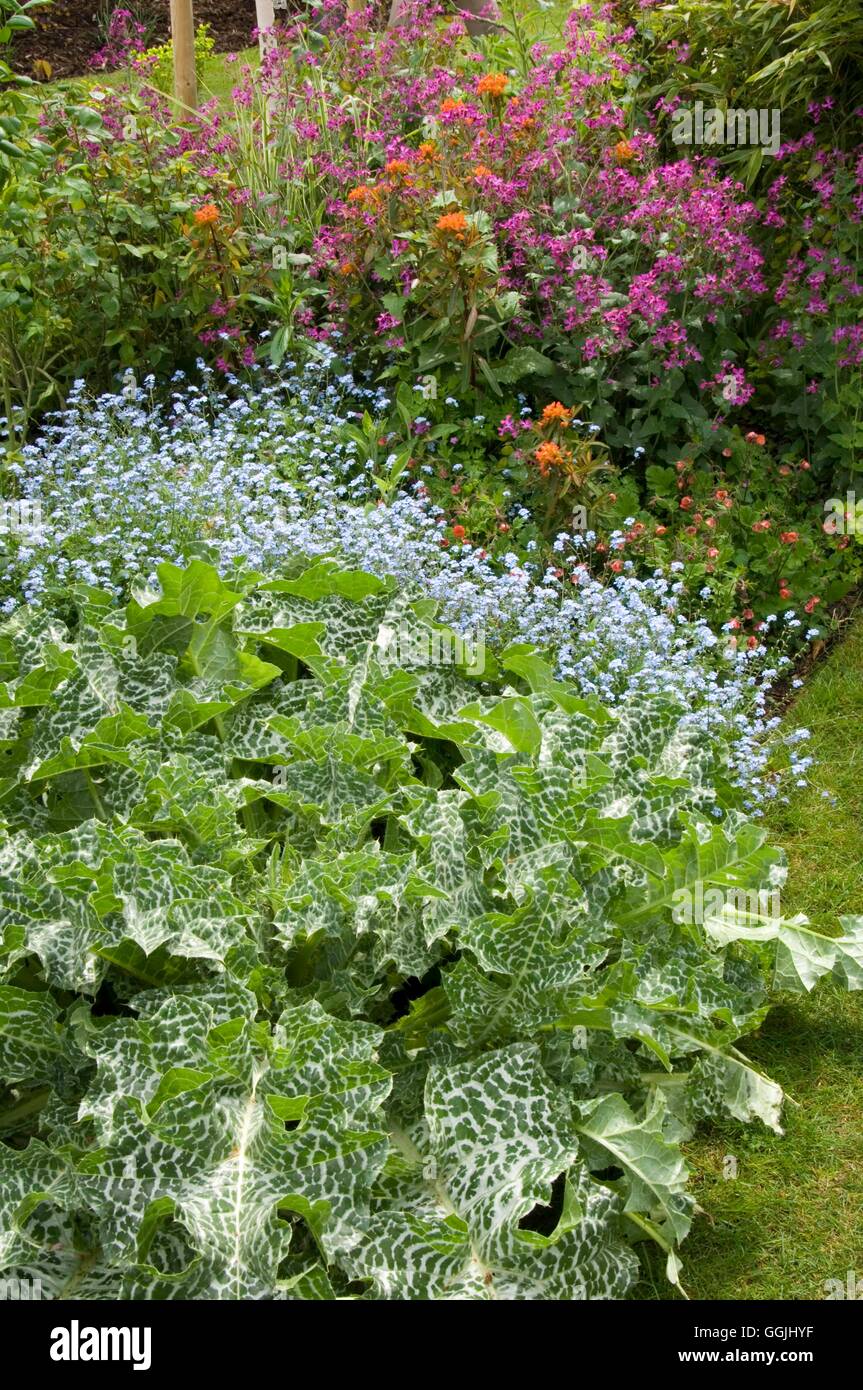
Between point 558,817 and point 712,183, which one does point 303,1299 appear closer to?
point 558,817

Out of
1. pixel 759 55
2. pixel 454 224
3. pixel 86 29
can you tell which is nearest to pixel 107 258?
pixel 454 224

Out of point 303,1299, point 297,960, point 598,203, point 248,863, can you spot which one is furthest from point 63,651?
point 598,203

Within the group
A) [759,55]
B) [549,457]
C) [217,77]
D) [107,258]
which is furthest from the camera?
[217,77]

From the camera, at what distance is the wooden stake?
618cm

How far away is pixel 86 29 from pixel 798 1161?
11365 millimetres

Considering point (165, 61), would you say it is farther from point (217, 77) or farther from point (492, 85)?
point (492, 85)

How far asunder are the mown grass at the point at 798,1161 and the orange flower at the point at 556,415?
5.29 feet

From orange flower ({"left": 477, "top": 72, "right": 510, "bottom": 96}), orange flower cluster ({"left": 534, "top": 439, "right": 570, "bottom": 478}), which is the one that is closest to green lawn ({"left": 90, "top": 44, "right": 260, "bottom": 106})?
orange flower ({"left": 477, "top": 72, "right": 510, "bottom": 96})

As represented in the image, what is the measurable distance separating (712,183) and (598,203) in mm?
411

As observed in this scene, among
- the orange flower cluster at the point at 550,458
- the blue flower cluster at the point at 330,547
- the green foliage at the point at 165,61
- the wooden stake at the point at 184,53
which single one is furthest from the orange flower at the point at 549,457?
the green foliage at the point at 165,61

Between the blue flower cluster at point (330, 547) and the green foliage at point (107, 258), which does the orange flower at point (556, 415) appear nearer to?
the blue flower cluster at point (330, 547)

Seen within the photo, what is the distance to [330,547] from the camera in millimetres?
4000

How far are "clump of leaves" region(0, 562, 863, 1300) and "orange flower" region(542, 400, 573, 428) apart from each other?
134 centimetres

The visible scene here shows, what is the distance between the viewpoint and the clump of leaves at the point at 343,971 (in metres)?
2.20
